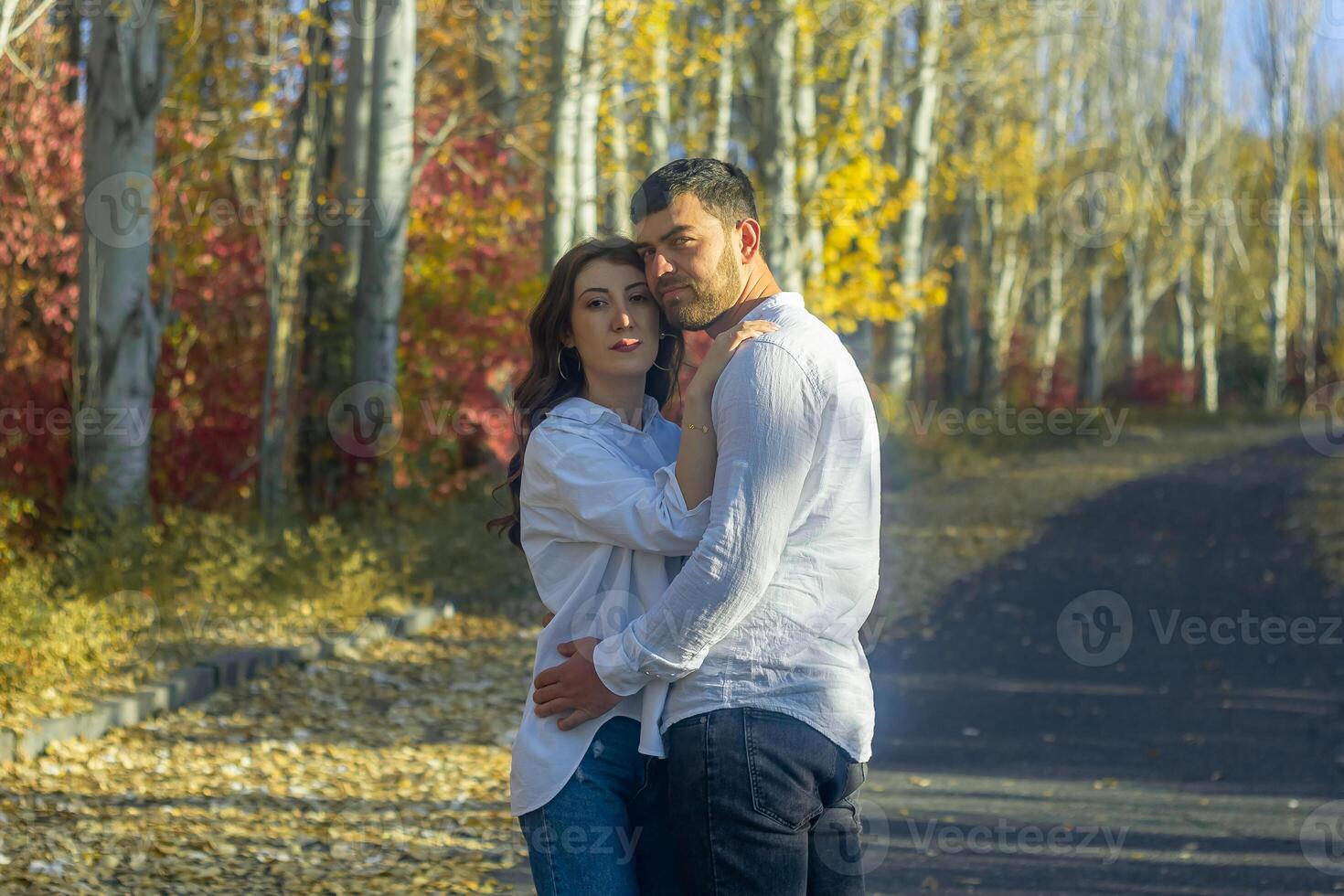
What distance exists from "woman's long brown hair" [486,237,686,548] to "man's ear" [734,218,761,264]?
18 centimetres

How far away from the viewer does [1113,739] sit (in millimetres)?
6996

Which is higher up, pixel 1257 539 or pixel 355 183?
pixel 355 183

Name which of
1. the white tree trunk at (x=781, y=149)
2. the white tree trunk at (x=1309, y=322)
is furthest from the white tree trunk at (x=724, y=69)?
the white tree trunk at (x=1309, y=322)

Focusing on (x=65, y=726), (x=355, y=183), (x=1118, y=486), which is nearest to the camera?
(x=65, y=726)

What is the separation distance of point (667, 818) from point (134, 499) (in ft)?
22.3

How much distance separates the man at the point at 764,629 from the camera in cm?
225

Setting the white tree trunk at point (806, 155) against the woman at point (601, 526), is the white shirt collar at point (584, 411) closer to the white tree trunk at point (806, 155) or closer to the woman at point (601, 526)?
the woman at point (601, 526)

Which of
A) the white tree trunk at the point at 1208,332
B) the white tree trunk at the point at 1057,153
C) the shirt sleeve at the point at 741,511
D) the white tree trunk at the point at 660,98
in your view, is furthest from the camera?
the white tree trunk at the point at 1208,332

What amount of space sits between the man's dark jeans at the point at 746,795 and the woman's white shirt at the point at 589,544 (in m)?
0.09

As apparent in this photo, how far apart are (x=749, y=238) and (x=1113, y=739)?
17.0 ft

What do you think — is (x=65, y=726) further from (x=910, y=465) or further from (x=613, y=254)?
(x=910, y=465)

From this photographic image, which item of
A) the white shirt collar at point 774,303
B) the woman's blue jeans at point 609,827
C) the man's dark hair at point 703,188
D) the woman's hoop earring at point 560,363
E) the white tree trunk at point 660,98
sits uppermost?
the white tree trunk at point 660,98

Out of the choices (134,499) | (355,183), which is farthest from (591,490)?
(355,183)

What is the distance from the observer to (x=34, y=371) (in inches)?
362
